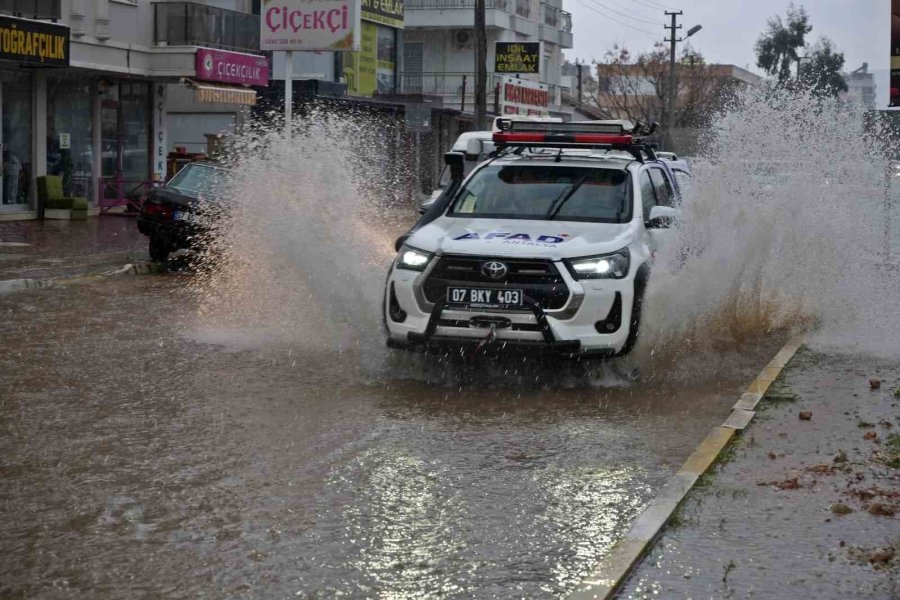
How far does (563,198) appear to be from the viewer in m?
Result: 10.6

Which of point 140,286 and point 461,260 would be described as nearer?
point 461,260

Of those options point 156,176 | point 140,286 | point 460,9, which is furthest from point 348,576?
point 460,9

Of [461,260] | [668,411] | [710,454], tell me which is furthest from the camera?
[461,260]

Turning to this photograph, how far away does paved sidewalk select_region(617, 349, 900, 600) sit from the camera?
514cm

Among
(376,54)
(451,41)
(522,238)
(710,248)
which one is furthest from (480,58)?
(451,41)

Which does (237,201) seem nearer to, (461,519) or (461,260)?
(461,260)

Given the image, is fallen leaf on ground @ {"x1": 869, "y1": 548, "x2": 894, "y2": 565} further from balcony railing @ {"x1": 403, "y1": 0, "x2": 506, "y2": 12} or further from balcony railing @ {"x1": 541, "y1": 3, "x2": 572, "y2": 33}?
balcony railing @ {"x1": 541, "y1": 3, "x2": 572, "y2": 33}

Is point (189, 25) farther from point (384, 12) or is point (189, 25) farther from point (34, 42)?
point (384, 12)

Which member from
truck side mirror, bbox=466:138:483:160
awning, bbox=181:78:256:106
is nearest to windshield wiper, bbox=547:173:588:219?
truck side mirror, bbox=466:138:483:160

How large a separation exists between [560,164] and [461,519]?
5.45 m

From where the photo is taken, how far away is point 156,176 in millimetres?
32562

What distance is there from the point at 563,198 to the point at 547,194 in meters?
0.15

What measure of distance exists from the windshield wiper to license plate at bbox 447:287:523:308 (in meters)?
1.37

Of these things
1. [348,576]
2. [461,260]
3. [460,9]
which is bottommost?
[348,576]
